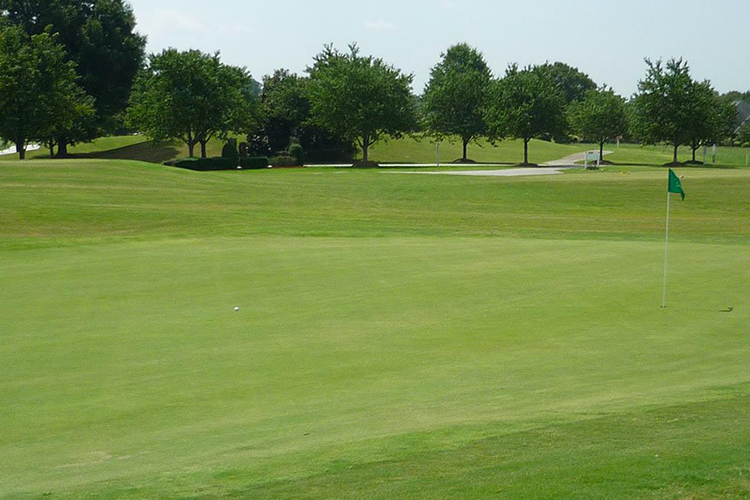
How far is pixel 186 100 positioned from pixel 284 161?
36.2ft

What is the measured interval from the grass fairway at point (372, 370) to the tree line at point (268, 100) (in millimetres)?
48604

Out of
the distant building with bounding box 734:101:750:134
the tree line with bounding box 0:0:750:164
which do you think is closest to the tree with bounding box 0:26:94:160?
the tree line with bounding box 0:0:750:164

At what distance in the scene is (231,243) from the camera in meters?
25.4

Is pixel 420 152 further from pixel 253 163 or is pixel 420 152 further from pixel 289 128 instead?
pixel 253 163

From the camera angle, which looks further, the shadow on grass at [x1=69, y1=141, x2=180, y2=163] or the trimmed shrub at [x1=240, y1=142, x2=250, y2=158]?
the shadow on grass at [x1=69, y1=141, x2=180, y2=163]

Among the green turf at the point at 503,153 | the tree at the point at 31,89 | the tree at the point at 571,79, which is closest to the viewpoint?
the tree at the point at 31,89

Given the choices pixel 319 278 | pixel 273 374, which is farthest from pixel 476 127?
pixel 273 374

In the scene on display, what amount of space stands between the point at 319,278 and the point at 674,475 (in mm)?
12184

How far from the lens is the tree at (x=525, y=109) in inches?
3278

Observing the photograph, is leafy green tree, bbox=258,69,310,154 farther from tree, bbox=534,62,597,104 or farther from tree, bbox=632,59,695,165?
tree, bbox=534,62,597,104

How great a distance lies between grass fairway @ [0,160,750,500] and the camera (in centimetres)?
668

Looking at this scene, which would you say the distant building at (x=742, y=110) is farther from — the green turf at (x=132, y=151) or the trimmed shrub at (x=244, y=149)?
the green turf at (x=132, y=151)

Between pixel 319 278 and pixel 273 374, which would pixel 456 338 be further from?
pixel 319 278

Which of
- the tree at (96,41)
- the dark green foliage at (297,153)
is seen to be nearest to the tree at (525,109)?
the dark green foliage at (297,153)
